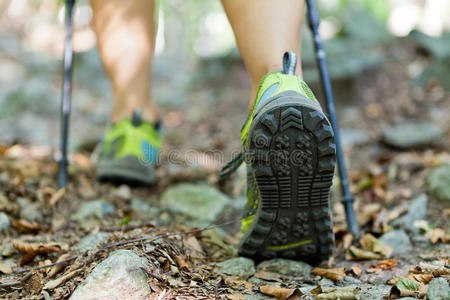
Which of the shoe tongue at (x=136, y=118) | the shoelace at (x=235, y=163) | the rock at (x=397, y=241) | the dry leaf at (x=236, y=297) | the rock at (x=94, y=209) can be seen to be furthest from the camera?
the shoe tongue at (x=136, y=118)

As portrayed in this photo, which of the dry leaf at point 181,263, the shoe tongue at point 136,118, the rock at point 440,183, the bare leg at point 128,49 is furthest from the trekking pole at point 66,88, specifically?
the rock at point 440,183

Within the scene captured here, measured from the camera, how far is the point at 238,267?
1.21 meters

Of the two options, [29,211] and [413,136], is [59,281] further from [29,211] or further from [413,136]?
[413,136]

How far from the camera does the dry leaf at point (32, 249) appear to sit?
122cm

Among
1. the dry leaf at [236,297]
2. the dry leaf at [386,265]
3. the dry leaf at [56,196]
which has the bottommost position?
the dry leaf at [236,297]

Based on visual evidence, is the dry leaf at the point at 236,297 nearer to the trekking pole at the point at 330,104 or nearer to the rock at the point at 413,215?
the trekking pole at the point at 330,104

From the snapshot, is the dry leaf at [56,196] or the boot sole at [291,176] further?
the dry leaf at [56,196]

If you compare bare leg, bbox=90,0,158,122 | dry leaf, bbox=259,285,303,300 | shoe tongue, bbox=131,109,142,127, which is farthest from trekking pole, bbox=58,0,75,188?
dry leaf, bbox=259,285,303,300

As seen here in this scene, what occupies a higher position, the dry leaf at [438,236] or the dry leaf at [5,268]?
the dry leaf at [438,236]

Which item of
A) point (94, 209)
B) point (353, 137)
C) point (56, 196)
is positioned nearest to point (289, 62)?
point (94, 209)

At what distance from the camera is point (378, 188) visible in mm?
2059

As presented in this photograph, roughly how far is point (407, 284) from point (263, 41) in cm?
77

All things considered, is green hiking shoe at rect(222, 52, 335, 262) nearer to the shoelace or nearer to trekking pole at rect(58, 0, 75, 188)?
the shoelace

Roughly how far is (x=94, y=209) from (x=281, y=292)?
99cm
